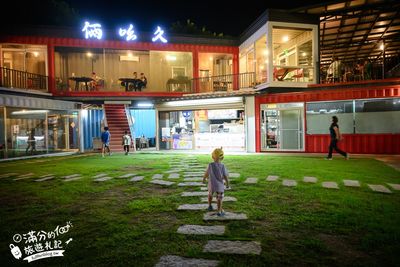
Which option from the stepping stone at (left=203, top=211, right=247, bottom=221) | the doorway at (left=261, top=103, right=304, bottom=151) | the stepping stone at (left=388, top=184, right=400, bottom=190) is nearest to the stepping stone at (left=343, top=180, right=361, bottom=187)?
the stepping stone at (left=388, top=184, right=400, bottom=190)

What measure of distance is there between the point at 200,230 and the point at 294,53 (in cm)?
1690

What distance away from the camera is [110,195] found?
7363 mm

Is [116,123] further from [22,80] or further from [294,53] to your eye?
[294,53]

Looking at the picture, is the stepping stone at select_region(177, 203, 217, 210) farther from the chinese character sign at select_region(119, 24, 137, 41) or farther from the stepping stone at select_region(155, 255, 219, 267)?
the chinese character sign at select_region(119, 24, 137, 41)

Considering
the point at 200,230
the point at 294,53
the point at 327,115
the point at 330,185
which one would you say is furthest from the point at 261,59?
the point at 200,230

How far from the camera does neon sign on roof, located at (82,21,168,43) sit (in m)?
20.7

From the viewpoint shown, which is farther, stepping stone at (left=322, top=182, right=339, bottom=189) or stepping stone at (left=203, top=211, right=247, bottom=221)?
stepping stone at (left=322, top=182, right=339, bottom=189)

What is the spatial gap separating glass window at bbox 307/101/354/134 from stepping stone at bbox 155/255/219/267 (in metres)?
14.3

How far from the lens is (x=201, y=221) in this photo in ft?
17.1

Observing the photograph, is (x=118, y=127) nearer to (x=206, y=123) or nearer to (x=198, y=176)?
(x=206, y=123)

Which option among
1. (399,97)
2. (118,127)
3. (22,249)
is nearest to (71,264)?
(22,249)

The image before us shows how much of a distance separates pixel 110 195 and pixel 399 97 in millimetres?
14081

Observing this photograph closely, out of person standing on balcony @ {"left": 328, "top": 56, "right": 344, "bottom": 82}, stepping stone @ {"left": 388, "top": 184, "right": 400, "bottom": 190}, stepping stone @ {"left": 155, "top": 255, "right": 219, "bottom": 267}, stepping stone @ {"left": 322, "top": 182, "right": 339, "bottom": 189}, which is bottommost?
stepping stone @ {"left": 155, "top": 255, "right": 219, "bottom": 267}

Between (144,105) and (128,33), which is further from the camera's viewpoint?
(144,105)
